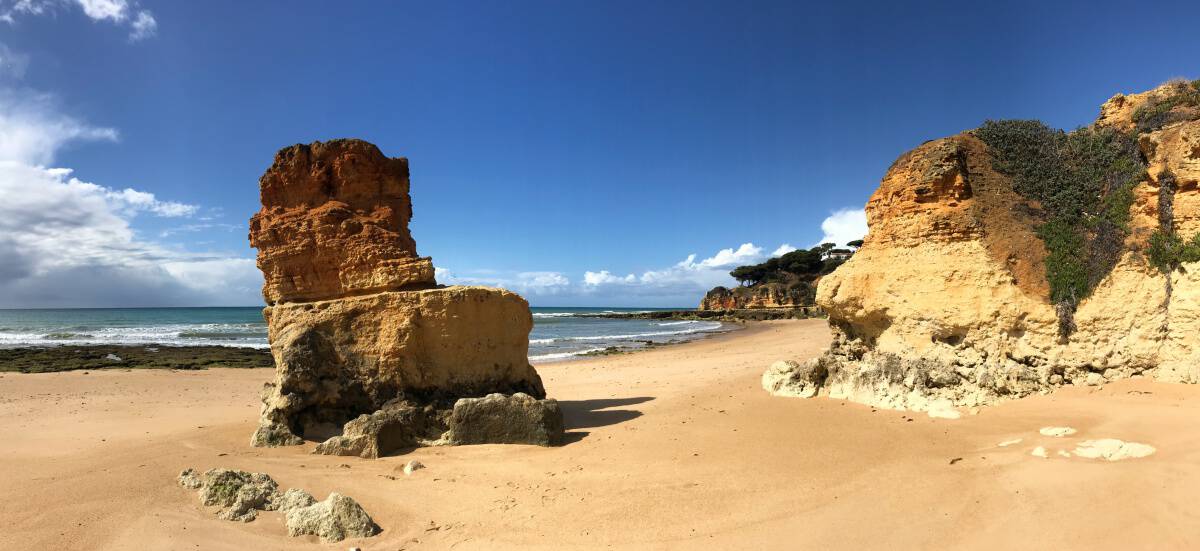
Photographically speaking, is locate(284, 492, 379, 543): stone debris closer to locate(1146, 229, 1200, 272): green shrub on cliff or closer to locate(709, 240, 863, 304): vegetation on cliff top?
locate(1146, 229, 1200, 272): green shrub on cliff

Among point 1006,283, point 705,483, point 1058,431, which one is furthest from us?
point 1006,283

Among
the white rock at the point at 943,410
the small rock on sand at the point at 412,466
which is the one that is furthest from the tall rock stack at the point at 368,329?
the white rock at the point at 943,410

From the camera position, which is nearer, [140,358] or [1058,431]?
[1058,431]

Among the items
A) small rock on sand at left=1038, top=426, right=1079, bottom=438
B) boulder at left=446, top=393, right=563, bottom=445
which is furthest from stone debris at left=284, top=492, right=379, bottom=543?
small rock on sand at left=1038, top=426, right=1079, bottom=438

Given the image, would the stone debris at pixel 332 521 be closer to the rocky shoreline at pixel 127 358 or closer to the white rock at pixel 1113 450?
the white rock at pixel 1113 450

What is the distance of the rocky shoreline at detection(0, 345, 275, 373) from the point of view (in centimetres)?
2189

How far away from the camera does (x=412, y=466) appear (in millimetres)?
6980

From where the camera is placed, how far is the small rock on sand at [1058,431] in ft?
20.6

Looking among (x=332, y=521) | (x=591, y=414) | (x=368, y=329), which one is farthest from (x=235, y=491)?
(x=591, y=414)

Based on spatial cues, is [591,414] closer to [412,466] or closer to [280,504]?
[412,466]

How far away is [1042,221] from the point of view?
351 inches

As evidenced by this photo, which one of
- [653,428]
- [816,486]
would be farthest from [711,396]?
[816,486]

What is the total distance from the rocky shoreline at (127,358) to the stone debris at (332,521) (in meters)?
21.7

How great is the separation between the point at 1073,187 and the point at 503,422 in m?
9.95
